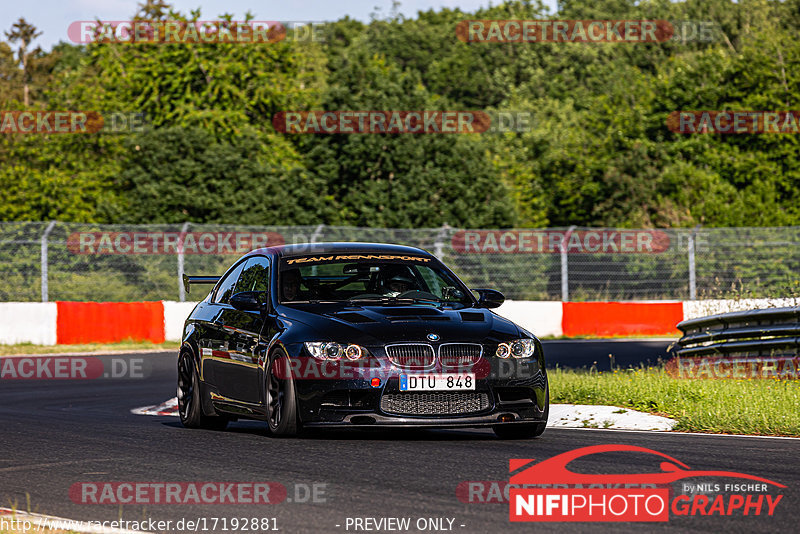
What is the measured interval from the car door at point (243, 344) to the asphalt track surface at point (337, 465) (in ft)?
1.22

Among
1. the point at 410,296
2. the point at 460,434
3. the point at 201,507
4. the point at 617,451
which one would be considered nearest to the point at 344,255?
the point at 410,296

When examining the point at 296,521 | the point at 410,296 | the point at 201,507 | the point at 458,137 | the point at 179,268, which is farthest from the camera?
the point at 458,137

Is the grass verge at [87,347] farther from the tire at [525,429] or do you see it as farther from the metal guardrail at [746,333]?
the tire at [525,429]

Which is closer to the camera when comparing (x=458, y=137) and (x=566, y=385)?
(x=566, y=385)

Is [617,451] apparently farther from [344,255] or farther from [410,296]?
[344,255]

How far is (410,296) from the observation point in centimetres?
1037

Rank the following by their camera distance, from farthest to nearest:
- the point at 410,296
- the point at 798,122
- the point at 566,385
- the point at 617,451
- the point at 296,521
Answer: the point at 798,122, the point at 566,385, the point at 410,296, the point at 617,451, the point at 296,521

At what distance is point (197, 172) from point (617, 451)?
3497cm

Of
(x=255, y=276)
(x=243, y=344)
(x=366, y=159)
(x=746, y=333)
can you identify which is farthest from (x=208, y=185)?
(x=243, y=344)

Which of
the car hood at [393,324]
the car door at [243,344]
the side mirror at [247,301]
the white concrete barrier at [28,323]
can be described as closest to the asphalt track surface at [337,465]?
the car door at [243,344]

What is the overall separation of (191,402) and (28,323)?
49.0 ft

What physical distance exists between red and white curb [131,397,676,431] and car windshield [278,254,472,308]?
1.54m

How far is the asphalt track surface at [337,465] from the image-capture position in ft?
20.3

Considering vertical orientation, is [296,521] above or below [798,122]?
below
